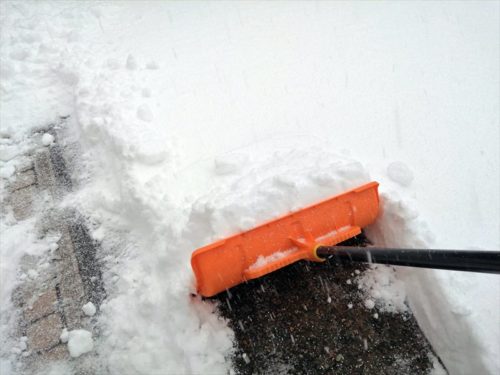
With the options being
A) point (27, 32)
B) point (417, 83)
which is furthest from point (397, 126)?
point (27, 32)

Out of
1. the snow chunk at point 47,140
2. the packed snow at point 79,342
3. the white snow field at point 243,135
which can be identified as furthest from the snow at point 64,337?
the snow chunk at point 47,140

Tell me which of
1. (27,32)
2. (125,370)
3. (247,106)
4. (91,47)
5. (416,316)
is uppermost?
(27,32)

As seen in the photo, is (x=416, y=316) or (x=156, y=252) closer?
(x=416, y=316)

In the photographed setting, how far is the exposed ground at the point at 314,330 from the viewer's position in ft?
6.57

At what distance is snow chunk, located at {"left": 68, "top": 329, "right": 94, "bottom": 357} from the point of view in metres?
2.10

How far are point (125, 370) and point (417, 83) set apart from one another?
312 centimetres

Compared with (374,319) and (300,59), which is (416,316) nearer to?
(374,319)

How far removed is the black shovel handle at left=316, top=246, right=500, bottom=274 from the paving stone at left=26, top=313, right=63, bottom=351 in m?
1.58

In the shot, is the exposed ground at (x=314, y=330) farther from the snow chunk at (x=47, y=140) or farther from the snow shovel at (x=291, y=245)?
the snow chunk at (x=47, y=140)

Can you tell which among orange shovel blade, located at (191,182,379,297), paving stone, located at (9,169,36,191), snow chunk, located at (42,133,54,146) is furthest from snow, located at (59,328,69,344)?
snow chunk, located at (42,133,54,146)

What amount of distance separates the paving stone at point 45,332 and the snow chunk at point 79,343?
10cm

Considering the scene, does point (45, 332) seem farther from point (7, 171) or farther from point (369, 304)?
point (369, 304)

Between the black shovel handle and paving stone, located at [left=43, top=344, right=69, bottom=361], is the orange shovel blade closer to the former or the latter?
the black shovel handle

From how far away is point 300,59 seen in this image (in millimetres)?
3604
